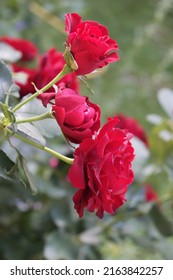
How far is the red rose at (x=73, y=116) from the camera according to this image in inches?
17.1

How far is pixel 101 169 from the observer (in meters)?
0.45

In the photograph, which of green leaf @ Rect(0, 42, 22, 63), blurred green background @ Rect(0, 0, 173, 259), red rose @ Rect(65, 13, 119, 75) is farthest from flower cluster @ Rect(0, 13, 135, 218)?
blurred green background @ Rect(0, 0, 173, 259)

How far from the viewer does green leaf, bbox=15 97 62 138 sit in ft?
1.71

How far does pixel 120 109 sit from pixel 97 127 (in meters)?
1.98

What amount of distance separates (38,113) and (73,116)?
10 centimetres

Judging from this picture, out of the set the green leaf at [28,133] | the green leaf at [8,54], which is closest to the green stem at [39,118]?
the green leaf at [28,133]

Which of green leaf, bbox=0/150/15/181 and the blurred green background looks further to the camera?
the blurred green background

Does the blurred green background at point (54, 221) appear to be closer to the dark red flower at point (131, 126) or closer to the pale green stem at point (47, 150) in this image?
the dark red flower at point (131, 126)

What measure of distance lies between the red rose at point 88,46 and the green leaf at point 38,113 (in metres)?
0.08

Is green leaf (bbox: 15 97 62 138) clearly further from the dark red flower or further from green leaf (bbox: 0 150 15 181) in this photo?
the dark red flower

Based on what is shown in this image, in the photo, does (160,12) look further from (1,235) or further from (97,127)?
(97,127)

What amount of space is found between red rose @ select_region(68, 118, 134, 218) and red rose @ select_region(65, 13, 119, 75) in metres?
0.04

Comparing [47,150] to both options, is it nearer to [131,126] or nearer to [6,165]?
[6,165]

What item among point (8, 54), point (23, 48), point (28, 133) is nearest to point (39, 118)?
point (28, 133)
